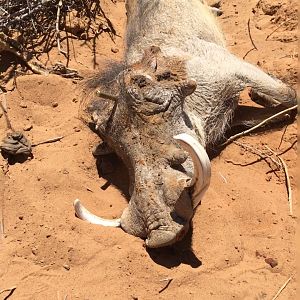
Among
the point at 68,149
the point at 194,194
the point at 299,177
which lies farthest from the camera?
the point at 68,149

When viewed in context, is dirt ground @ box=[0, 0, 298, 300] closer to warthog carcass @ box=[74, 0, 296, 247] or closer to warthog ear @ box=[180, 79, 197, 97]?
warthog carcass @ box=[74, 0, 296, 247]

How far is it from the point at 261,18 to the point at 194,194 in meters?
3.14

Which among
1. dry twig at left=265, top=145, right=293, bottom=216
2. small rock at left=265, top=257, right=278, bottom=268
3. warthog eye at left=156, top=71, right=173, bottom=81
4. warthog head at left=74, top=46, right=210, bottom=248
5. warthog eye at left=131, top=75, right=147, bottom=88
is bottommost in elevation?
small rock at left=265, top=257, right=278, bottom=268

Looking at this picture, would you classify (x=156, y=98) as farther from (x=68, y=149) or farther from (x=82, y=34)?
(x=82, y=34)

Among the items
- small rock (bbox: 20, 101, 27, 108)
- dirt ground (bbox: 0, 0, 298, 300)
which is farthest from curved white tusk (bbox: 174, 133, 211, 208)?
small rock (bbox: 20, 101, 27, 108)

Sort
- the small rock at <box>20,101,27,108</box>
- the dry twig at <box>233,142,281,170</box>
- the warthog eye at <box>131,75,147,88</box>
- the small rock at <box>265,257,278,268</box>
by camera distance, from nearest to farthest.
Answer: the small rock at <box>265,257,278,268</box> < the warthog eye at <box>131,75,147,88</box> < the dry twig at <box>233,142,281,170</box> < the small rock at <box>20,101,27,108</box>

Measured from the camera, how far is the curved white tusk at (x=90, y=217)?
4.30 metres

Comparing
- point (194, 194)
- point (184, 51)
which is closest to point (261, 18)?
point (184, 51)

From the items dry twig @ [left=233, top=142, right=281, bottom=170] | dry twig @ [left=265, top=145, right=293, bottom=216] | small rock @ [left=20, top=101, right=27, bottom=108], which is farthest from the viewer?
small rock @ [left=20, top=101, right=27, bottom=108]

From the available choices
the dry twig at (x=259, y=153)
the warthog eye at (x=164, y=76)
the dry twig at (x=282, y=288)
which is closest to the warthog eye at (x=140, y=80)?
the warthog eye at (x=164, y=76)

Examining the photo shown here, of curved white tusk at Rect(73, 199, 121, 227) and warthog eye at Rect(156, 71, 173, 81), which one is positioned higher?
warthog eye at Rect(156, 71, 173, 81)

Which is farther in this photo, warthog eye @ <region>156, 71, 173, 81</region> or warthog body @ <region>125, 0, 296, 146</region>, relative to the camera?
warthog body @ <region>125, 0, 296, 146</region>

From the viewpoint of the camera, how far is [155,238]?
3.89 m

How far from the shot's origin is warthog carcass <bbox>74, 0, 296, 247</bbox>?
3.89m
